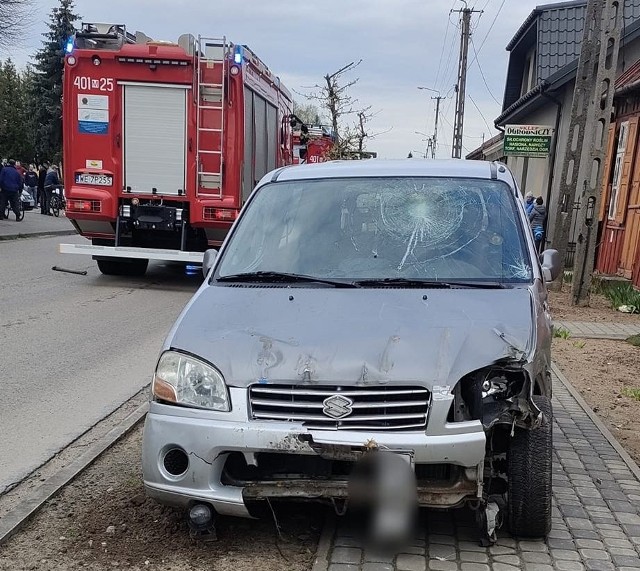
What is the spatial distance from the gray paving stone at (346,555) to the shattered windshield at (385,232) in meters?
1.45

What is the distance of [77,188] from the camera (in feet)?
37.4

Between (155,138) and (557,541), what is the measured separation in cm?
938

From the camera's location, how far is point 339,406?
316 centimetres

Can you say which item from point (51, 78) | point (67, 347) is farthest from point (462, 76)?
point (67, 347)

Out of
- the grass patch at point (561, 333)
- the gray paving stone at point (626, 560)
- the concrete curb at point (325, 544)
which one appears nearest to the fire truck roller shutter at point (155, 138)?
the grass patch at point (561, 333)

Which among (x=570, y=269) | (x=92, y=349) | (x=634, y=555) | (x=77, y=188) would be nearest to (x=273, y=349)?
(x=634, y=555)

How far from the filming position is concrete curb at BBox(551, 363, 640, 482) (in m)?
4.78

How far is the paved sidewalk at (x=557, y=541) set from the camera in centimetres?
335

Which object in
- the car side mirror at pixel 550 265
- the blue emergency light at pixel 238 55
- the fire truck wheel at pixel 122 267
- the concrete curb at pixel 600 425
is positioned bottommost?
the fire truck wheel at pixel 122 267

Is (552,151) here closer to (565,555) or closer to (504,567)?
(565,555)

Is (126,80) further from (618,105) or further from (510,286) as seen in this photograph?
(618,105)

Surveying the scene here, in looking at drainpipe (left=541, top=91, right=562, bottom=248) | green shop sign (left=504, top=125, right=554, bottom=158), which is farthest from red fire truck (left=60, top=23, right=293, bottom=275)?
drainpipe (left=541, top=91, right=562, bottom=248)

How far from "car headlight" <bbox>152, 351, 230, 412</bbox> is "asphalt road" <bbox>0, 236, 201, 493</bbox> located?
152 centimetres

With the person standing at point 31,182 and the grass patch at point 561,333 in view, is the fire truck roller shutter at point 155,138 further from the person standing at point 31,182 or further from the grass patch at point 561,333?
the person standing at point 31,182
